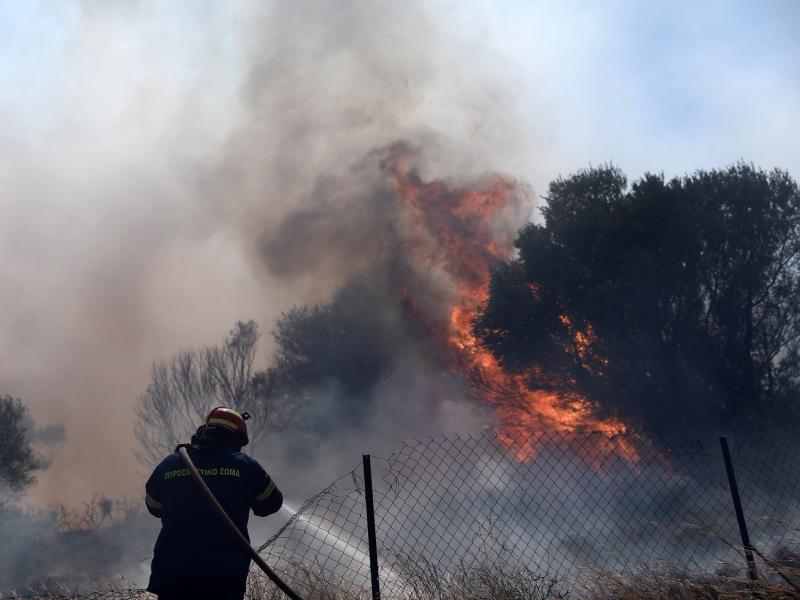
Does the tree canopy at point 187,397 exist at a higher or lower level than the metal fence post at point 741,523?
higher

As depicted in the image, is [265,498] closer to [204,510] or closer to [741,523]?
[204,510]

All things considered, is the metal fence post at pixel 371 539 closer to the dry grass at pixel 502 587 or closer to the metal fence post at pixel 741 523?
the dry grass at pixel 502 587

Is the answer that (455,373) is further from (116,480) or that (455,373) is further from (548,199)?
(116,480)

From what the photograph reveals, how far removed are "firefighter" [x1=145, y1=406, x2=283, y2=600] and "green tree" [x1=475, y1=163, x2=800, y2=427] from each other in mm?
16646

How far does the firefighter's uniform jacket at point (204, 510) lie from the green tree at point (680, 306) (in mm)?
16695

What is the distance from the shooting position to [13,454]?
26125mm

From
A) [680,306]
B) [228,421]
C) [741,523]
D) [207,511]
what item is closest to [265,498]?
[207,511]

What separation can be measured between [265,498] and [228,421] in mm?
488

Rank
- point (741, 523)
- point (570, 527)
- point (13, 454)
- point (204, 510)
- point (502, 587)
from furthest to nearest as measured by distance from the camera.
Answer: point (13, 454), point (570, 527), point (741, 523), point (502, 587), point (204, 510)

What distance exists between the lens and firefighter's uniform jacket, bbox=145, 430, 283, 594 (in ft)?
12.5

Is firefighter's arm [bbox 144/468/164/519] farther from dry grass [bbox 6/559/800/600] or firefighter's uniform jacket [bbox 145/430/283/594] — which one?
dry grass [bbox 6/559/800/600]

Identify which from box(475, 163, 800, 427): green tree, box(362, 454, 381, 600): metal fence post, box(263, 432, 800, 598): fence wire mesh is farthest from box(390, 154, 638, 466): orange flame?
box(362, 454, 381, 600): metal fence post

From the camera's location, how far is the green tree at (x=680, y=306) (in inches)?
750

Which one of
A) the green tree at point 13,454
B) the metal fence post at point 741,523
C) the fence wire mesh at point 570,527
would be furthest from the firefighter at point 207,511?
the green tree at point 13,454
